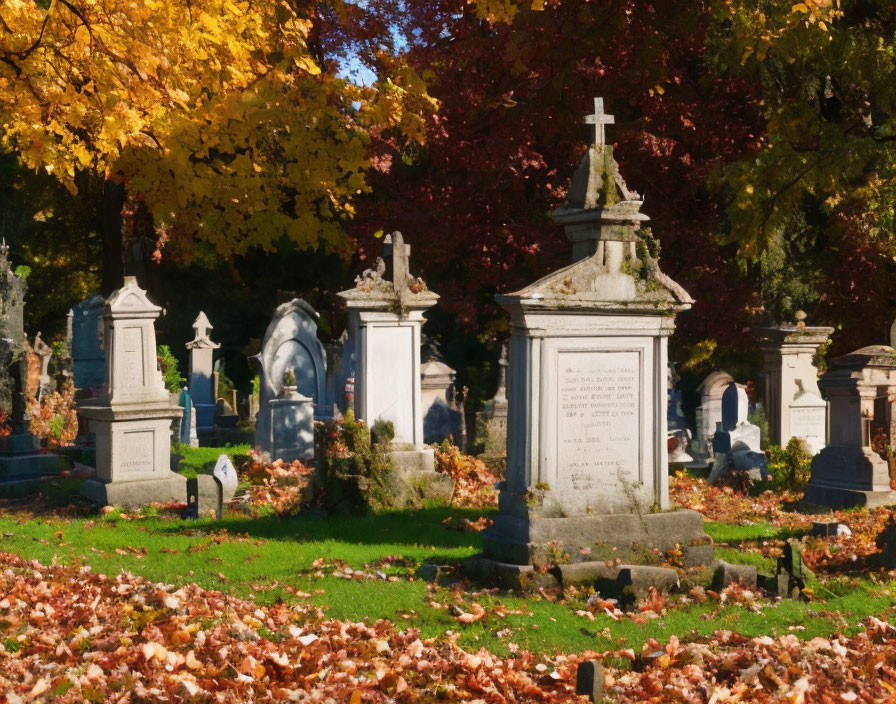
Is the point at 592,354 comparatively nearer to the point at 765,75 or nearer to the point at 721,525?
the point at 721,525

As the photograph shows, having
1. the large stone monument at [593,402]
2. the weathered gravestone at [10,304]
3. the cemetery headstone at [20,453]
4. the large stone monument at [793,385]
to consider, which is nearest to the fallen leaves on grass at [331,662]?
the large stone monument at [593,402]

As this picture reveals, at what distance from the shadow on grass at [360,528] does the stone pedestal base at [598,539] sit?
1.55 meters

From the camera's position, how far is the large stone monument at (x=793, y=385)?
1636 centimetres

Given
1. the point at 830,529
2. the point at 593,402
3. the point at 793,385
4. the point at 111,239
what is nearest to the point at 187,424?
the point at 111,239

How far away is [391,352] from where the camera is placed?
14.1 m

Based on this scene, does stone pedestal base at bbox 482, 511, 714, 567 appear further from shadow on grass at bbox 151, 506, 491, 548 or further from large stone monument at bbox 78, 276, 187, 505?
large stone monument at bbox 78, 276, 187, 505

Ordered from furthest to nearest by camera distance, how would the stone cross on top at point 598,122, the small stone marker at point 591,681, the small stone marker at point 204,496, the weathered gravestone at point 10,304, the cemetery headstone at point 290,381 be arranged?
1. the weathered gravestone at point 10,304
2. the cemetery headstone at point 290,381
3. the small stone marker at point 204,496
4. the stone cross on top at point 598,122
5. the small stone marker at point 591,681

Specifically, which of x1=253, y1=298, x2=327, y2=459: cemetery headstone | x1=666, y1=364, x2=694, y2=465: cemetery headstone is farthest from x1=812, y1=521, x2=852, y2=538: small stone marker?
x1=253, y1=298, x2=327, y2=459: cemetery headstone

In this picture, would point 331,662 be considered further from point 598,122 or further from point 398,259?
point 398,259

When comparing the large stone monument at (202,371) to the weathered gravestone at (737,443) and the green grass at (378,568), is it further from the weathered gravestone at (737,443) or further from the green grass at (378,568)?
the weathered gravestone at (737,443)

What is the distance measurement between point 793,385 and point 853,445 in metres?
3.80

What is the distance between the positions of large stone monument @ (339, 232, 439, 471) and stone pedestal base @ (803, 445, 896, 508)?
4533 millimetres

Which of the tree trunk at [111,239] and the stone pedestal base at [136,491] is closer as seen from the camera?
the stone pedestal base at [136,491]

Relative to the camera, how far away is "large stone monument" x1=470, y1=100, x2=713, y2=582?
8.81m
